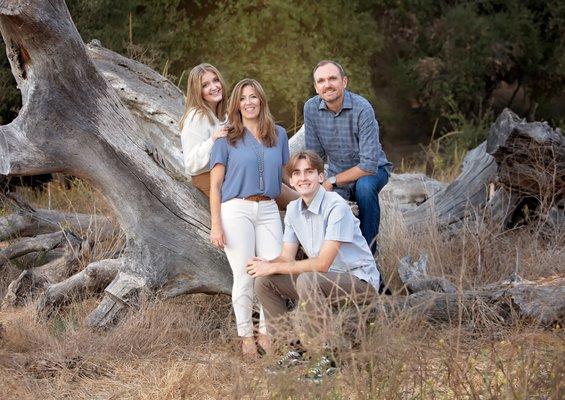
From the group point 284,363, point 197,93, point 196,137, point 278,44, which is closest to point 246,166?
point 196,137

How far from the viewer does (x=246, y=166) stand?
5551 mm

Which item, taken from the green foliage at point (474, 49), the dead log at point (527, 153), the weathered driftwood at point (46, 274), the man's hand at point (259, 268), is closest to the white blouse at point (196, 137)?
the man's hand at point (259, 268)

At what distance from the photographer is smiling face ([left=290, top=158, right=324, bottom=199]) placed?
532 centimetres

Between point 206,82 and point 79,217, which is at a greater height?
point 206,82

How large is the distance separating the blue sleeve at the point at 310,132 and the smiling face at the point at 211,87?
781mm

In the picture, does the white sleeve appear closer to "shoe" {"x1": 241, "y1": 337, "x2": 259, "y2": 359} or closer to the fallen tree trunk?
"shoe" {"x1": 241, "y1": 337, "x2": 259, "y2": 359}

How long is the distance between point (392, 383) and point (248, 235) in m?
2.01

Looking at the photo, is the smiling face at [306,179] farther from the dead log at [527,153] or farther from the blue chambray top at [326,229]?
the dead log at [527,153]

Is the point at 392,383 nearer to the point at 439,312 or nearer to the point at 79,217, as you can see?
the point at 439,312

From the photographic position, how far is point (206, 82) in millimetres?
5801

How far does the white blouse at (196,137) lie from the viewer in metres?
5.73

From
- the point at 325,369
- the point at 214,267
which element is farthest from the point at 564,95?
the point at 325,369

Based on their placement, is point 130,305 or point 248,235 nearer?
point 248,235

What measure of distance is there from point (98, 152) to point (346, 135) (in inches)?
63.0
